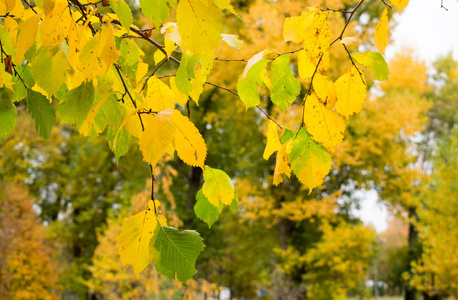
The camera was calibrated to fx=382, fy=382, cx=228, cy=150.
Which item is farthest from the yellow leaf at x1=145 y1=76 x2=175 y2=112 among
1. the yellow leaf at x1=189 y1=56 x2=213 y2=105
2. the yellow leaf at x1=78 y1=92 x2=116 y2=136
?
the yellow leaf at x1=78 y1=92 x2=116 y2=136

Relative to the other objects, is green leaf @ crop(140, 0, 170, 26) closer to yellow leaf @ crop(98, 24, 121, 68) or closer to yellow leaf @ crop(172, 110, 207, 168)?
yellow leaf @ crop(98, 24, 121, 68)

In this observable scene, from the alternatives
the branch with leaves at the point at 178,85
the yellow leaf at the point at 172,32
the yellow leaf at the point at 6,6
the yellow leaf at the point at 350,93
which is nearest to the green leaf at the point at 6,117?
the branch with leaves at the point at 178,85

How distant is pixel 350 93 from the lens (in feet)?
2.68

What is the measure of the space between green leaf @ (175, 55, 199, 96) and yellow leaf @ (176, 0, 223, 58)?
24cm

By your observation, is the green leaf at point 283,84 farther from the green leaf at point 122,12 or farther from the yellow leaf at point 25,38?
the yellow leaf at point 25,38

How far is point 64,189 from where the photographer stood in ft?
50.4

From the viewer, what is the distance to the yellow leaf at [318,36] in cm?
75

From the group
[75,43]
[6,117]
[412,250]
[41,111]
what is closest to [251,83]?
[75,43]

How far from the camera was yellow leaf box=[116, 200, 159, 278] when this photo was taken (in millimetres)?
772

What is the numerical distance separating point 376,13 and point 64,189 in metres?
12.9

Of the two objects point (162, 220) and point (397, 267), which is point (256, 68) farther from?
point (397, 267)

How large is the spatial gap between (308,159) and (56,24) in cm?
56

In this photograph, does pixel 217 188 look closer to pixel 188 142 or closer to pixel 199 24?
pixel 188 142

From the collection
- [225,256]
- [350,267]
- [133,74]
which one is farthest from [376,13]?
[133,74]
